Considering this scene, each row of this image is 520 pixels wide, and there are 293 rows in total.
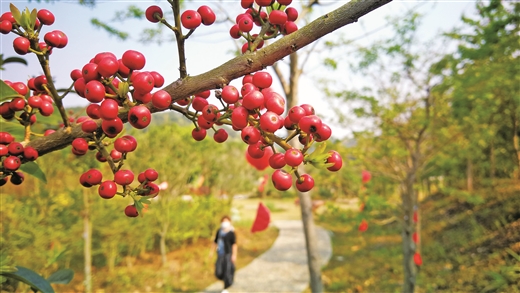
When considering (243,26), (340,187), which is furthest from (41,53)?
(340,187)

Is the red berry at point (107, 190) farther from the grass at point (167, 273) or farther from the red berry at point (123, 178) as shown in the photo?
the grass at point (167, 273)

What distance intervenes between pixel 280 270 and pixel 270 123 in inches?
444

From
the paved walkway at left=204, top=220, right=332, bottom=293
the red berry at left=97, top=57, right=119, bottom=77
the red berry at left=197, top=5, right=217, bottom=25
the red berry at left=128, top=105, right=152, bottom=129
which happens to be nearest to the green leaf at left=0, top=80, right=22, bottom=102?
the red berry at left=97, top=57, right=119, bottom=77

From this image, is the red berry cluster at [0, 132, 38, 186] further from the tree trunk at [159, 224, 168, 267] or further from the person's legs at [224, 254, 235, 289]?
the tree trunk at [159, 224, 168, 267]

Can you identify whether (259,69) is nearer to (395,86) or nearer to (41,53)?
(41,53)

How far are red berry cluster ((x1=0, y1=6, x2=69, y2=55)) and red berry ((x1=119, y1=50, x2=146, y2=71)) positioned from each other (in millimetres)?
291

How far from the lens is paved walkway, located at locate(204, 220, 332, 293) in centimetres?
963

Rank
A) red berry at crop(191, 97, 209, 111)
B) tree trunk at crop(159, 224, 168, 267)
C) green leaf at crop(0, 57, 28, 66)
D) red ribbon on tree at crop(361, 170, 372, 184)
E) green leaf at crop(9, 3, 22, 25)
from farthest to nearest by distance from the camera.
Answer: tree trunk at crop(159, 224, 168, 267) < red ribbon on tree at crop(361, 170, 372, 184) < green leaf at crop(0, 57, 28, 66) < red berry at crop(191, 97, 209, 111) < green leaf at crop(9, 3, 22, 25)

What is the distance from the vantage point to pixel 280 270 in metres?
11.2

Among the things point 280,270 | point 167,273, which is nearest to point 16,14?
point 167,273

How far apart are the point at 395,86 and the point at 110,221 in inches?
308

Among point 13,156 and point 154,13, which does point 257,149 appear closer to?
point 154,13

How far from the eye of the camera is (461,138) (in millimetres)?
7086

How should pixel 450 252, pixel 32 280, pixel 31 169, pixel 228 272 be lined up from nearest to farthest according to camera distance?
1. pixel 31 169
2. pixel 32 280
3. pixel 228 272
4. pixel 450 252
